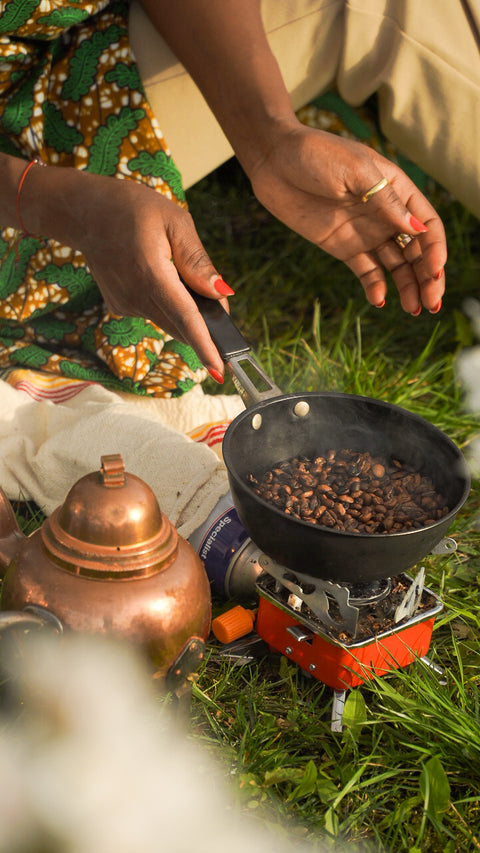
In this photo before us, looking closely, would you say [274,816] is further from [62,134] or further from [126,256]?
[62,134]

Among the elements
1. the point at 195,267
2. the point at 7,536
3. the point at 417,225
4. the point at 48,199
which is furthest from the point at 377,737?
the point at 48,199

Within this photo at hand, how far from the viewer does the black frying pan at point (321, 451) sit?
135 centimetres

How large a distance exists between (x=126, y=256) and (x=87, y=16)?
856mm

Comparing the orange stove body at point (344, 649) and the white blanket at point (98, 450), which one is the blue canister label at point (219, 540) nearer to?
the white blanket at point (98, 450)

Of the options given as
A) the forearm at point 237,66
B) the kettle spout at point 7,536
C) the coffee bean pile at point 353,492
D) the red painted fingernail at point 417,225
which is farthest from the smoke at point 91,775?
the forearm at point 237,66

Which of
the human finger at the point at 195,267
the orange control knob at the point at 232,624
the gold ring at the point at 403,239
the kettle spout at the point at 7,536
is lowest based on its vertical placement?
the orange control knob at the point at 232,624

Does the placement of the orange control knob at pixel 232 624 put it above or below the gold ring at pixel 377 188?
below

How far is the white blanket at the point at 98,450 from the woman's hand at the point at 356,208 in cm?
60

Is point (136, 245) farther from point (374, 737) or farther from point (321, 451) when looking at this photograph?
point (374, 737)

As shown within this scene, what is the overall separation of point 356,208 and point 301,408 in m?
0.66

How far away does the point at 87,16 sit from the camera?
2.23 meters

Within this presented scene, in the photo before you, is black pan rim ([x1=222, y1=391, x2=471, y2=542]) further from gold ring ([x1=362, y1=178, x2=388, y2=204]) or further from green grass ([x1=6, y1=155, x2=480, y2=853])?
gold ring ([x1=362, y1=178, x2=388, y2=204])

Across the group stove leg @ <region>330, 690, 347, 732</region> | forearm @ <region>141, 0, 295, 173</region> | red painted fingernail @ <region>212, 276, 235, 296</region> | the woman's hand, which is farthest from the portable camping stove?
forearm @ <region>141, 0, 295, 173</region>

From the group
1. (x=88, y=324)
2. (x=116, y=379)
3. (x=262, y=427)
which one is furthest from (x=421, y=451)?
(x=88, y=324)
